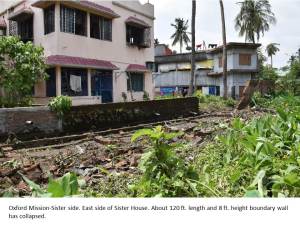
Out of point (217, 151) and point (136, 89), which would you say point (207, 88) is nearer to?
point (136, 89)

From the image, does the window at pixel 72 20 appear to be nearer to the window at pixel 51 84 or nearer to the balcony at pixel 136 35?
the window at pixel 51 84

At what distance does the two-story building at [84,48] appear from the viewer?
11414mm

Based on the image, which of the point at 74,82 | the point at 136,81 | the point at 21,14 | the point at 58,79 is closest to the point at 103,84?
the point at 74,82

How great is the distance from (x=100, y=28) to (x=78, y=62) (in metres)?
2.67

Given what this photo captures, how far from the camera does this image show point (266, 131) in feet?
13.5

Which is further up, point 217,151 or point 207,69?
point 207,69

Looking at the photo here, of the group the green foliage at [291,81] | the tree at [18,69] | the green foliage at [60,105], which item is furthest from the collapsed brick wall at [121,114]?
the green foliage at [291,81]

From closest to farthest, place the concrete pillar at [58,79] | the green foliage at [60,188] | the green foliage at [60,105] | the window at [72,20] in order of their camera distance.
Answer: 1. the green foliage at [60,188]
2. the green foliage at [60,105]
3. the concrete pillar at [58,79]
4. the window at [72,20]

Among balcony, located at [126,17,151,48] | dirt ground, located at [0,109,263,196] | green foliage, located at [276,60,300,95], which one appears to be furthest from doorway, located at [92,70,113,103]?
green foliage, located at [276,60,300,95]

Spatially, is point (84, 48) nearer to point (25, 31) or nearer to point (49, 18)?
point (49, 18)

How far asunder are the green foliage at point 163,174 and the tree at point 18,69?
26.3ft

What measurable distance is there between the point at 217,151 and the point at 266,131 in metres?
0.60

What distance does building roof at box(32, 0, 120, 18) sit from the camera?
1201 centimetres
